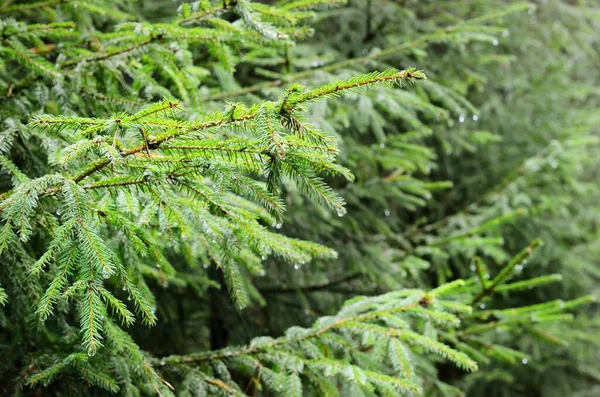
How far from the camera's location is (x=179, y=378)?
244 centimetres

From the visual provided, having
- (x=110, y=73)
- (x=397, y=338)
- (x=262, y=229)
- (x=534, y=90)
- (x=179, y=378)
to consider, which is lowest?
(x=534, y=90)

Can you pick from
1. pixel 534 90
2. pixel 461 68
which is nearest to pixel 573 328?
pixel 534 90

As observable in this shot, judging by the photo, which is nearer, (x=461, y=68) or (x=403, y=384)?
(x=403, y=384)

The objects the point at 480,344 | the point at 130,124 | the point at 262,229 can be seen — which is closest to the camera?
the point at 130,124

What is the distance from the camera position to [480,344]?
10.1ft

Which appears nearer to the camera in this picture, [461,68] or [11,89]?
[11,89]

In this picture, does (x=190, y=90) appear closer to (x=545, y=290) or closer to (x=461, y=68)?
(x=461, y=68)

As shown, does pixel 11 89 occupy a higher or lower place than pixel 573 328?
higher

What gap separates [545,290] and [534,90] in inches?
88.7

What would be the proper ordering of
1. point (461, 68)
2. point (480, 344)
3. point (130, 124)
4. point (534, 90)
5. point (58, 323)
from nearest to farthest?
point (130, 124)
point (58, 323)
point (480, 344)
point (461, 68)
point (534, 90)

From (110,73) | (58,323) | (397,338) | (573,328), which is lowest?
(573,328)

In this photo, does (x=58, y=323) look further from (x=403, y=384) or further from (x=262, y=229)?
(x=403, y=384)

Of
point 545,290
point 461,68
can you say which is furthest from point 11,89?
point 545,290

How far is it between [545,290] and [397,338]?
15.6ft
